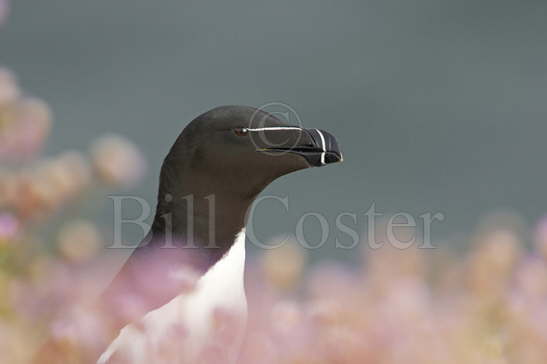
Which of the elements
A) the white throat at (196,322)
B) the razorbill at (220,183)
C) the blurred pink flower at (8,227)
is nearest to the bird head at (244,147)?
the razorbill at (220,183)

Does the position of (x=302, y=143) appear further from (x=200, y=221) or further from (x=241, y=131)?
(x=200, y=221)

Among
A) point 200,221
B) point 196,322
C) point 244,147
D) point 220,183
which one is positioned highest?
point 244,147

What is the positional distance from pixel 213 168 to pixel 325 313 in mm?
1139

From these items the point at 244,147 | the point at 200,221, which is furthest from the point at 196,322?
the point at 244,147

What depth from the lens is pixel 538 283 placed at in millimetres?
1489

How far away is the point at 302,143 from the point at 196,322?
0.58 m

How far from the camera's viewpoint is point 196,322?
6.91ft

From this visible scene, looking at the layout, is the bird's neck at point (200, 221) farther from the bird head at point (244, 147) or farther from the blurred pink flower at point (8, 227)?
the blurred pink flower at point (8, 227)

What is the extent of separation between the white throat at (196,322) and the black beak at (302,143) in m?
0.27

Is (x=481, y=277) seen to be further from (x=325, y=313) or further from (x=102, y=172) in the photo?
(x=102, y=172)

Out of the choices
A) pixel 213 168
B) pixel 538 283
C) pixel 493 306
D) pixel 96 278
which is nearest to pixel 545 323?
pixel 538 283

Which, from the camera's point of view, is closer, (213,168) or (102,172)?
(102,172)

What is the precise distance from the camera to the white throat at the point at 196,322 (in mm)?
1369

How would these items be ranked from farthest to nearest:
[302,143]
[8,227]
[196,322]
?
1. [302,143]
2. [196,322]
3. [8,227]
